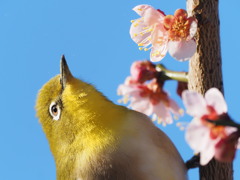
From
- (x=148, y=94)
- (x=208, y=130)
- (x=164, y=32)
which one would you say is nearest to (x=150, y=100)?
(x=148, y=94)

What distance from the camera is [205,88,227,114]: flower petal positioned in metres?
1.57

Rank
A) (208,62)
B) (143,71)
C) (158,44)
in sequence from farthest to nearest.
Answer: (158,44) < (143,71) < (208,62)

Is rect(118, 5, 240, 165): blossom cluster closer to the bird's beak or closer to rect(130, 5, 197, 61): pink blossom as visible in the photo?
rect(130, 5, 197, 61): pink blossom

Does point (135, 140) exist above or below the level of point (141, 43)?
below

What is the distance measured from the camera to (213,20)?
202 centimetres

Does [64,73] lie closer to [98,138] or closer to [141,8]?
[98,138]

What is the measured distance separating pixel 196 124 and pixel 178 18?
78 centimetres

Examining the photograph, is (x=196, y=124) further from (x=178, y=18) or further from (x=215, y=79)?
(x=178, y=18)

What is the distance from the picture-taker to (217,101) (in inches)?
62.4

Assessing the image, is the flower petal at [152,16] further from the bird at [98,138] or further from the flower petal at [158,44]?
the bird at [98,138]

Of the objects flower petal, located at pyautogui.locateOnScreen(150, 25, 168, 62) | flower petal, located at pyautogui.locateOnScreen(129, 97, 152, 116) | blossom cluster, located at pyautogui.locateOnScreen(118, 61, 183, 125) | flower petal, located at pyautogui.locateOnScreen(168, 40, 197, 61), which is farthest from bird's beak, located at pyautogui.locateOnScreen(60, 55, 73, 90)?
flower petal, located at pyautogui.locateOnScreen(168, 40, 197, 61)

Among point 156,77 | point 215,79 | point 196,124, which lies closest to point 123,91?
point 156,77

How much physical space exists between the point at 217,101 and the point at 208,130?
0.39 ft

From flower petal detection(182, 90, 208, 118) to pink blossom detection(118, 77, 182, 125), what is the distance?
0.64 metres
